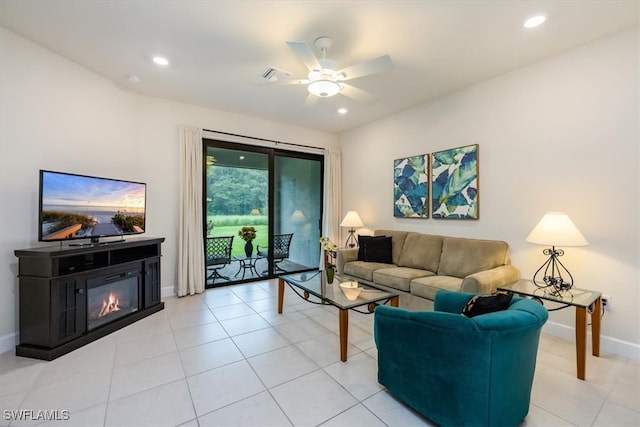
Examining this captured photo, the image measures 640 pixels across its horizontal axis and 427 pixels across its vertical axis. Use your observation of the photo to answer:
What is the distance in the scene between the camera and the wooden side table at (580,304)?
2137 mm

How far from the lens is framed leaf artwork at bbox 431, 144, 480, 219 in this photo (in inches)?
141

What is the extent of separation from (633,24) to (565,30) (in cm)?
52

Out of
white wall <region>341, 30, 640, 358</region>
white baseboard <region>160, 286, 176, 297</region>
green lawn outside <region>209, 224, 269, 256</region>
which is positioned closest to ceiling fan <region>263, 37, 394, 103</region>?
white wall <region>341, 30, 640, 358</region>

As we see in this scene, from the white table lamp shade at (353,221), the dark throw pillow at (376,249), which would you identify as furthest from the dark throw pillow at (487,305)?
the white table lamp shade at (353,221)

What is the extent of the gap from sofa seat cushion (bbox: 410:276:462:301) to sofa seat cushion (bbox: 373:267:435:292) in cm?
11

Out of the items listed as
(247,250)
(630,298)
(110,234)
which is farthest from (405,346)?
(247,250)

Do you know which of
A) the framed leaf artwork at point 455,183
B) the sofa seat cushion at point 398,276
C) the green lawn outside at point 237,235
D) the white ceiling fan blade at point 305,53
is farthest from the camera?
the green lawn outside at point 237,235

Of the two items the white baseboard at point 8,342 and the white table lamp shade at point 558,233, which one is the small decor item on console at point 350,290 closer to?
the white table lamp shade at point 558,233

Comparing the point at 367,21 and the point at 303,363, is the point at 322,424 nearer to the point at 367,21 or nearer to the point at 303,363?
the point at 303,363

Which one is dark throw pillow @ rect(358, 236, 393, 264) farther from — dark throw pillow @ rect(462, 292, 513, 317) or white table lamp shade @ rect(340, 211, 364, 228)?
dark throw pillow @ rect(462, 292, 513, 317)

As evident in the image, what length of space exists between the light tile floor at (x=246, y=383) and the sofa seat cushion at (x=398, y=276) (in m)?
0.70

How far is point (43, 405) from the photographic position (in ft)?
6.00

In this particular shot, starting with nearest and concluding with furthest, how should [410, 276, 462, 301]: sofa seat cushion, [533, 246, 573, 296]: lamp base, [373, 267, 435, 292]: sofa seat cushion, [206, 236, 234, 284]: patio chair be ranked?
[533, 246, 573, 296]: lamp base
[410, 276, 462, 301]: sofa seat cushion
[373, 267, 435, 292]: sofa seat cushion
[206, 236, 234, 284]: patio chair

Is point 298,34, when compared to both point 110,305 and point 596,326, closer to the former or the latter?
point 110,305
